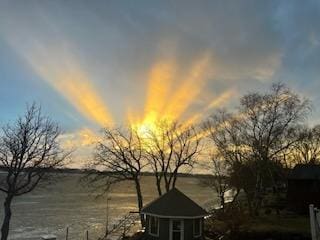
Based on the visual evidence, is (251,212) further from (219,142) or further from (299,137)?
(299,137)

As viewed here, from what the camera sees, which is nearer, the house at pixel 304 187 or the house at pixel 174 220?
the house at pixel 174 220

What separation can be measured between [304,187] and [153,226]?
23.4m

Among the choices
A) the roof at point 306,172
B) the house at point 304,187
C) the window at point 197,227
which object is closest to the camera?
the window at point 197,227

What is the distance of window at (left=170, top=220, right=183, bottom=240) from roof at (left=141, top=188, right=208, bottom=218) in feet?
2.16

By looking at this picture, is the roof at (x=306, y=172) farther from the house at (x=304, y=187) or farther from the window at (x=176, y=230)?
the window at (x=176, y=230)

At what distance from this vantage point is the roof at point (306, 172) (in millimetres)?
46656

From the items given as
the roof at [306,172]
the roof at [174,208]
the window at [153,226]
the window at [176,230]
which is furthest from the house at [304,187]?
the window at [153,226]

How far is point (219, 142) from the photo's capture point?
176ft

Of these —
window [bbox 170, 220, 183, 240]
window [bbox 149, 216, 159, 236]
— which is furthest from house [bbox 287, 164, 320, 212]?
window [bbox 149, 216, 159, 236]

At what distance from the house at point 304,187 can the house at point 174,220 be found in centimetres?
2056

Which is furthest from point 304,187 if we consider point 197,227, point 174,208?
point 174,208

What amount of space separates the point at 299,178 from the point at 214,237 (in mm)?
16972

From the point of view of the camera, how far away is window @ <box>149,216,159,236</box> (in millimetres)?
29758

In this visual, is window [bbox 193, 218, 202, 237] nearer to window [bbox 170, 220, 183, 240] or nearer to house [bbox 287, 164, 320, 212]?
window [bbox 170, 220, 183, 240]
